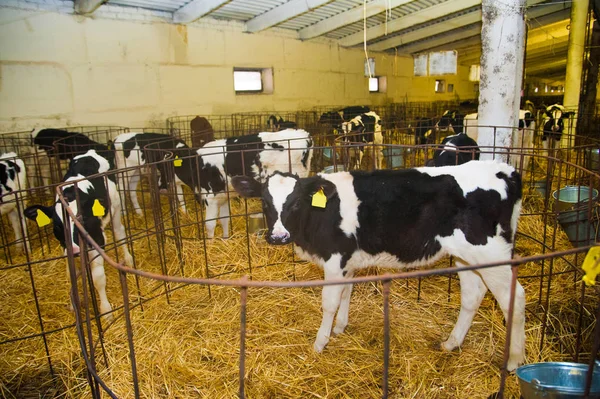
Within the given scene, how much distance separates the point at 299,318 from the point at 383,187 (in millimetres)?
1479

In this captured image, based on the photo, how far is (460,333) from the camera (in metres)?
3.29

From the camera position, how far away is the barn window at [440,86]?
2499 centimetres

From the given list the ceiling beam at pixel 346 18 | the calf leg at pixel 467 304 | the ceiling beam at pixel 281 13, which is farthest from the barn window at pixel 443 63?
the calf leg at pixel 467 304

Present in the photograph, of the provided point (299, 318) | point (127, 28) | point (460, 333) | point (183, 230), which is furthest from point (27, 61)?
point (460, 333)

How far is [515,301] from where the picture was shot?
2871mm

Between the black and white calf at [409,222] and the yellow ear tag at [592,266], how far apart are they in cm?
140

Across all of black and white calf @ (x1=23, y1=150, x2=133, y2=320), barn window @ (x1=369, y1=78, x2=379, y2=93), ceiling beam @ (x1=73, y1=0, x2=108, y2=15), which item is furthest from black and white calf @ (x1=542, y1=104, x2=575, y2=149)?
ceiling beam @ (x1=73, y1=0, x2=108, y2=15)

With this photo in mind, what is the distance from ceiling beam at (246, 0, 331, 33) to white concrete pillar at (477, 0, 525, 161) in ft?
17.5

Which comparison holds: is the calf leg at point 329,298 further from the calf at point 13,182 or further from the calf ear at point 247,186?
the calf at point 13,182

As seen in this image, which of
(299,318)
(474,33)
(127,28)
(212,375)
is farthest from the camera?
(474,33)

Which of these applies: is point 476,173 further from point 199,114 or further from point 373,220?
point 199,114

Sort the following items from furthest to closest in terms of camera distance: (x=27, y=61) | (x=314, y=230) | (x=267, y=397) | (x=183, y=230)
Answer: (x=27, y=61)
(x=183, y=230)
(x=314, y=230)
(x=267, y=397)

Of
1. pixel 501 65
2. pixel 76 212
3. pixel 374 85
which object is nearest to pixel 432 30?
pixel 374 85

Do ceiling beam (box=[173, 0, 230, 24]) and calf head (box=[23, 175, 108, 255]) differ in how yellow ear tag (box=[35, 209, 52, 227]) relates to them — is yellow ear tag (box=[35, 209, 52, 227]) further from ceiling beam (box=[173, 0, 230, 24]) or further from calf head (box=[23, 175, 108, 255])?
ceiling beam (box=[173, 0, 230, 24])
